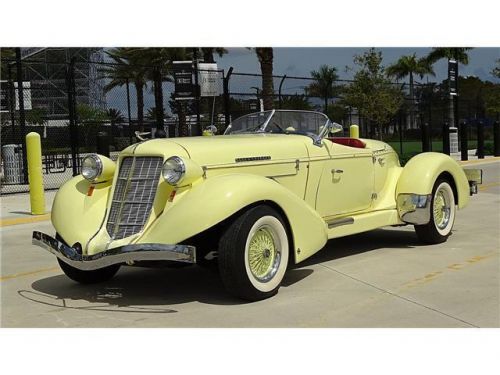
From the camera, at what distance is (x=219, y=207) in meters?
5.23

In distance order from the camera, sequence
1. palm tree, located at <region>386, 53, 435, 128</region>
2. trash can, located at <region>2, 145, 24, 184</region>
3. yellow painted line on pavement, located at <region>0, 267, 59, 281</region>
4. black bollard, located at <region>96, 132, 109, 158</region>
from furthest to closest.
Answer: palm tree, located at <region>386, 53, 435, 128</region> < trash can, located at <region>2, 145, 24, 184</region> < black bollard, located at <region>96, 132, 109, 158</region> < yellow painted line on pavement, located at <region>0, 267, 59, 281</region>

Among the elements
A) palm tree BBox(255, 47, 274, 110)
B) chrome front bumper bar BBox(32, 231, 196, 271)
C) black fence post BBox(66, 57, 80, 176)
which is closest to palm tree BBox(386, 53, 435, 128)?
palm tree BBox(255, 47, 274, 110)

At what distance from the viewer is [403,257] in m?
7.22

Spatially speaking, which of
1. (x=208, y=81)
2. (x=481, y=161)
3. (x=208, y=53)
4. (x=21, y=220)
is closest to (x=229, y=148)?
(x=21, y=220)

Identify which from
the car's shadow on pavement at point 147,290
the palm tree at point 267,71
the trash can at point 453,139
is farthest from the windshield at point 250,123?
the trash can at point 453,139

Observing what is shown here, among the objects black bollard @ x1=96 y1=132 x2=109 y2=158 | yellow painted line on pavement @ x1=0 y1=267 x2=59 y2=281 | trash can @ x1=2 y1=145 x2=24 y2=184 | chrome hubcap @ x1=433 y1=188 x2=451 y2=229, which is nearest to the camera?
yellow painted line on pavement @ x1=0 y1=267 x2=59 y2=281

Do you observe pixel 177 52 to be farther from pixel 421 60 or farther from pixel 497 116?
→ pixel 421 60

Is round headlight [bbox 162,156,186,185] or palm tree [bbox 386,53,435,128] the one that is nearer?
round headlight [bbox 162,156,186,185]

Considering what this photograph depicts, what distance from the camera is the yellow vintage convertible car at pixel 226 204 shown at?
5.28 metres

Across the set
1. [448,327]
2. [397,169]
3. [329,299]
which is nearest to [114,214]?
[329,299]

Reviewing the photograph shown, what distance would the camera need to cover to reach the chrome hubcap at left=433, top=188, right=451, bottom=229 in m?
8.00

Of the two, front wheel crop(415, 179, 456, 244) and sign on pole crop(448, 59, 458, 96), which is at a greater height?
sign on pole crop(448, 59, 458, 96)

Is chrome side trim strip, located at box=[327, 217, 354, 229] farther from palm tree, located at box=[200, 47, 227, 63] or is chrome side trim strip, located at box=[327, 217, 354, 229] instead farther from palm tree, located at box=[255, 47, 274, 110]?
palm tree, located at box=[200, 47, 227, 63]

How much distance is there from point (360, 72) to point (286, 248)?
22.1 meters
